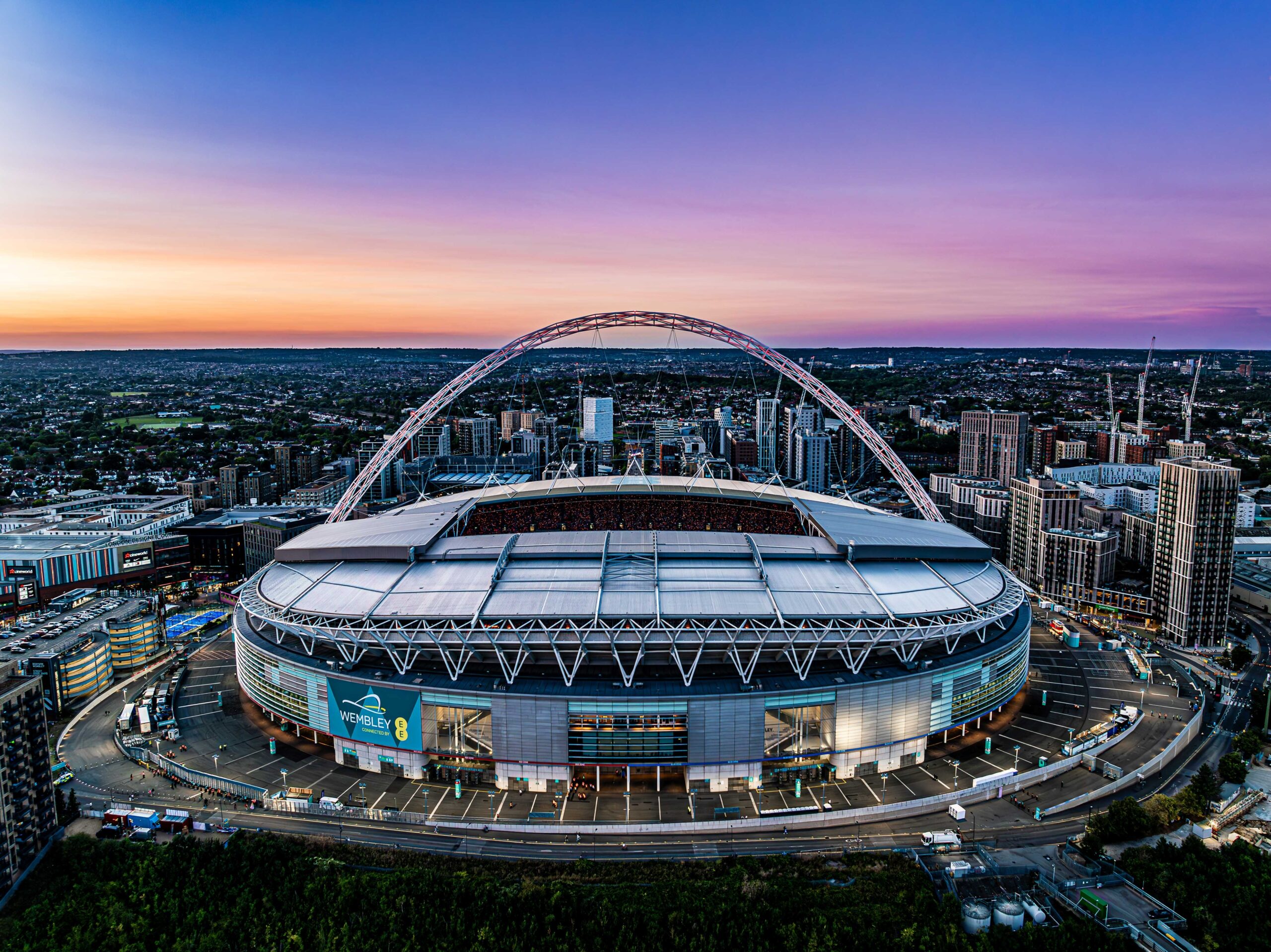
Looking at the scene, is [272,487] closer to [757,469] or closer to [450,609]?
[757,469]

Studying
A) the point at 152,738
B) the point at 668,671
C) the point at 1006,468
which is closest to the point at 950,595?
the point at 668,671

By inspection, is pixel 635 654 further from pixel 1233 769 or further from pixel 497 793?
pixel 1233 769

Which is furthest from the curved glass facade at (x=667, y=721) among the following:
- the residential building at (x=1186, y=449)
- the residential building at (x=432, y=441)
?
the residential building at (x=432, y=441)

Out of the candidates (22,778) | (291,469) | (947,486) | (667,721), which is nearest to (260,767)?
(22,778)

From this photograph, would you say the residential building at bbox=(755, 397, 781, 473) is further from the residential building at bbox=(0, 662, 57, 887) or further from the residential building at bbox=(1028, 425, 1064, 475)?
the residential building at bbox=(0, 662, 57, 887)

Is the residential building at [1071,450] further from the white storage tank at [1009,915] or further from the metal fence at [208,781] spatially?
the metal fence at [208,781]

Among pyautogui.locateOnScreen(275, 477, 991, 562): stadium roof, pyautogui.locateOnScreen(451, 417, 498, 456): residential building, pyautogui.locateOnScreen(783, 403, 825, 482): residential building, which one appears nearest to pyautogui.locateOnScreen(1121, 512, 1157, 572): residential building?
pyautogui.locateOnScreen(275, 477, 991, 562): stadium roof
